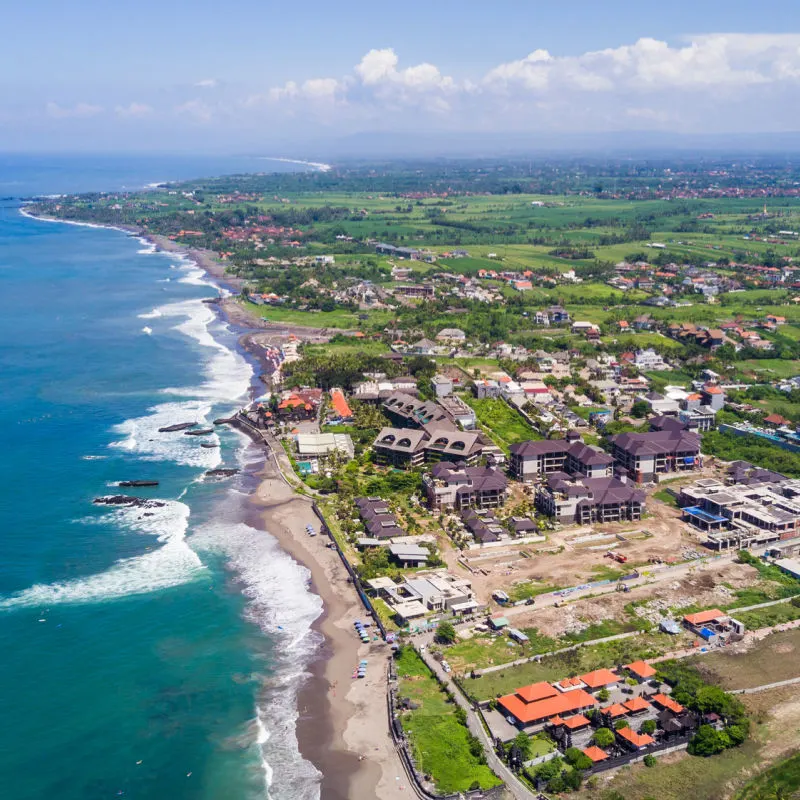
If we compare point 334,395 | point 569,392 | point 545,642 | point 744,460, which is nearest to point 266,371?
point 334,395

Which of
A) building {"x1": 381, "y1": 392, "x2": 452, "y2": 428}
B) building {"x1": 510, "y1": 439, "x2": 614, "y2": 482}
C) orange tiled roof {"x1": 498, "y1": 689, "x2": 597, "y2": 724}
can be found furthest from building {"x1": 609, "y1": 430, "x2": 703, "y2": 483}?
orange tiled roof {"x1": 498, "y1": 689, "x2": 597, "y2": 724}

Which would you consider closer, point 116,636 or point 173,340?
point 116,636

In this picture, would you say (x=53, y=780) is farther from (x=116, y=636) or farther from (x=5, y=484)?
(x=5, y=484)

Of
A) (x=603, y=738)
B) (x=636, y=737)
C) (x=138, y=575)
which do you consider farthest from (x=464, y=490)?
(x=636, y=737)

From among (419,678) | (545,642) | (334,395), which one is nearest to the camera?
(419,678)

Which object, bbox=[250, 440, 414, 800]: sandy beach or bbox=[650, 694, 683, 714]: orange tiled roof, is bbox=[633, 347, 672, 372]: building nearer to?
bbox=[250, 440, 414, 800]: sandy beach

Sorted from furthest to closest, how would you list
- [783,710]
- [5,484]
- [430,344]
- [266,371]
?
[430,344] → [266,371] → [5,484] → [783,710]

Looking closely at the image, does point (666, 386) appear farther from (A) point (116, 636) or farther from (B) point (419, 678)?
(A) point (116, 636)
